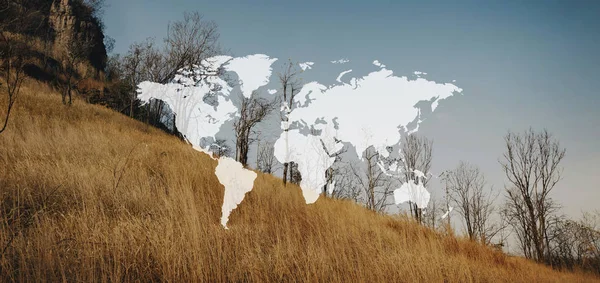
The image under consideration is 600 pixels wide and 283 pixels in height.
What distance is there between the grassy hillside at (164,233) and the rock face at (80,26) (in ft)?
98.0

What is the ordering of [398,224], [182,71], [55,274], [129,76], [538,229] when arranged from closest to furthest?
1. [55,274]
2. [398,224]
3. [538,229]
4. [182,71]
5. [129,76]

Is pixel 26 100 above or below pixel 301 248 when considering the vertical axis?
above

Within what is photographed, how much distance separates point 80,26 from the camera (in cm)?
3334

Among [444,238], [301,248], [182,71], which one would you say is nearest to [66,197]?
[301,248]

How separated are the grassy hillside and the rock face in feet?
98.0

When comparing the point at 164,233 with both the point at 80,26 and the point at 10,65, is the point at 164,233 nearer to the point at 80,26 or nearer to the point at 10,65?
the point at 10,65

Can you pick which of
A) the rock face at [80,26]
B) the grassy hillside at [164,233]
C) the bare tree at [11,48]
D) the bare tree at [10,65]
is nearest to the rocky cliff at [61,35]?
the rock face at [80,26]

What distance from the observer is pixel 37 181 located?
3666 millimetres

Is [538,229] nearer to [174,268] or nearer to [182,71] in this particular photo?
[174,268]

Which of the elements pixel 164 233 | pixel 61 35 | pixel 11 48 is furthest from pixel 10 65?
pixel 61 35

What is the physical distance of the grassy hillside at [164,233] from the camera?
2211 millimetres

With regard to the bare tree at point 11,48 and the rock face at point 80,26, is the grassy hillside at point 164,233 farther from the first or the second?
the rock face at point 80,26

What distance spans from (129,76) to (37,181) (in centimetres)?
2646

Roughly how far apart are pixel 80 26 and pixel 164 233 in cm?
4212
